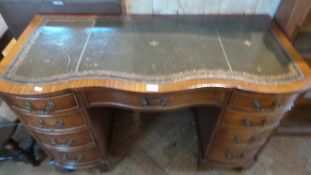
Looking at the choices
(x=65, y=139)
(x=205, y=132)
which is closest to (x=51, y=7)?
(x=65, y=139)

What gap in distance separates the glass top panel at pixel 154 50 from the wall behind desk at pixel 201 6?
4cm

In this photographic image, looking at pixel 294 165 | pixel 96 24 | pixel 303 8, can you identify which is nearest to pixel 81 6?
pixel 96 24

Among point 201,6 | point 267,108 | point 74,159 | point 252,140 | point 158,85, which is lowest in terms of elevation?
point 74,159

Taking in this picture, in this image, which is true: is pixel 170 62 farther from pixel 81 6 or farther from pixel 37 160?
pixel 37 160

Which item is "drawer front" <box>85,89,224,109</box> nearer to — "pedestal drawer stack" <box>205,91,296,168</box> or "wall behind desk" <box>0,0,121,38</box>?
"pedestal drawer stack" <box>205,91,296,168</box>

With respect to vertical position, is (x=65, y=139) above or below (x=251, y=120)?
below

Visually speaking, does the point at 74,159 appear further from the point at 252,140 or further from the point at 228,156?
the point at 252,140

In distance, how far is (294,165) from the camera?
1428mm

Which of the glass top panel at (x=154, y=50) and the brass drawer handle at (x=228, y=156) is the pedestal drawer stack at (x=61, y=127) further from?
the brass drawer handle at (x=228, y=156)

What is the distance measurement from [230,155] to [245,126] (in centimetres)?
30

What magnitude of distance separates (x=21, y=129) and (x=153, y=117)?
102cm

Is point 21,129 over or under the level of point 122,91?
under

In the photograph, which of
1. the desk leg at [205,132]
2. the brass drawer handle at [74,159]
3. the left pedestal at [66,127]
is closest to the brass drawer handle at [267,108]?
the desk leg at [205,132]

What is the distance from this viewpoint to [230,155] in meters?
1.21
